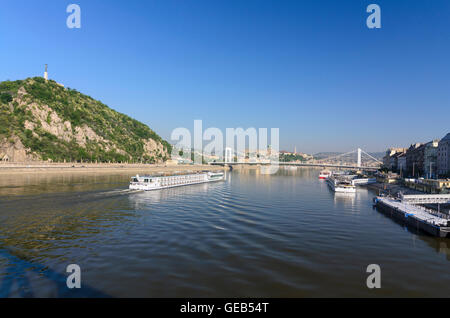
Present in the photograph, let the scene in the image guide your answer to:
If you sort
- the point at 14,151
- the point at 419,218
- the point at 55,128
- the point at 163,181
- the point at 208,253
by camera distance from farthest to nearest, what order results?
the point at 55,128, the point at 14,151, the point at 163,181, the point at 419,218, the point at 208,253

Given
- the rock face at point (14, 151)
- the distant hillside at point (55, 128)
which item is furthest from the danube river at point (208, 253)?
the distant hillside at point (55, 128)

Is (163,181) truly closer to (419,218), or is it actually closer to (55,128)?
(419,218)

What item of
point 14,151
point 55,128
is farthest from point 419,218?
point 55,128

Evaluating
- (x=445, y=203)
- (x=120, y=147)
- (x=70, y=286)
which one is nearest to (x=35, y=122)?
(x=120, y=147)

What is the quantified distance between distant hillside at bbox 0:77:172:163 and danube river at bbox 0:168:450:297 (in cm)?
9251

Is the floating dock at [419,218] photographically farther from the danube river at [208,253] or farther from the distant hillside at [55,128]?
the distant hillside at [55,128]

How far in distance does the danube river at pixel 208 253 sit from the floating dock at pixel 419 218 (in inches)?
42.1

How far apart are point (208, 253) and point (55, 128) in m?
144

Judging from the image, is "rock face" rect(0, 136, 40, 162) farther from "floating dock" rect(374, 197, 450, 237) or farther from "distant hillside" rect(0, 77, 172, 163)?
"floating dock" rect(374, 197, 450, 237)

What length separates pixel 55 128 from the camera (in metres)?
137

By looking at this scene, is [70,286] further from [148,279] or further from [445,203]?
[445,203]

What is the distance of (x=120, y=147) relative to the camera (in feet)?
564

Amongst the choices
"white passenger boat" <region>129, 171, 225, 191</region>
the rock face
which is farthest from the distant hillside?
"white passenger boat" <region>129, 171, 225, 191</region>

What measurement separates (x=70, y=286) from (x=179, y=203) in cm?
2825
